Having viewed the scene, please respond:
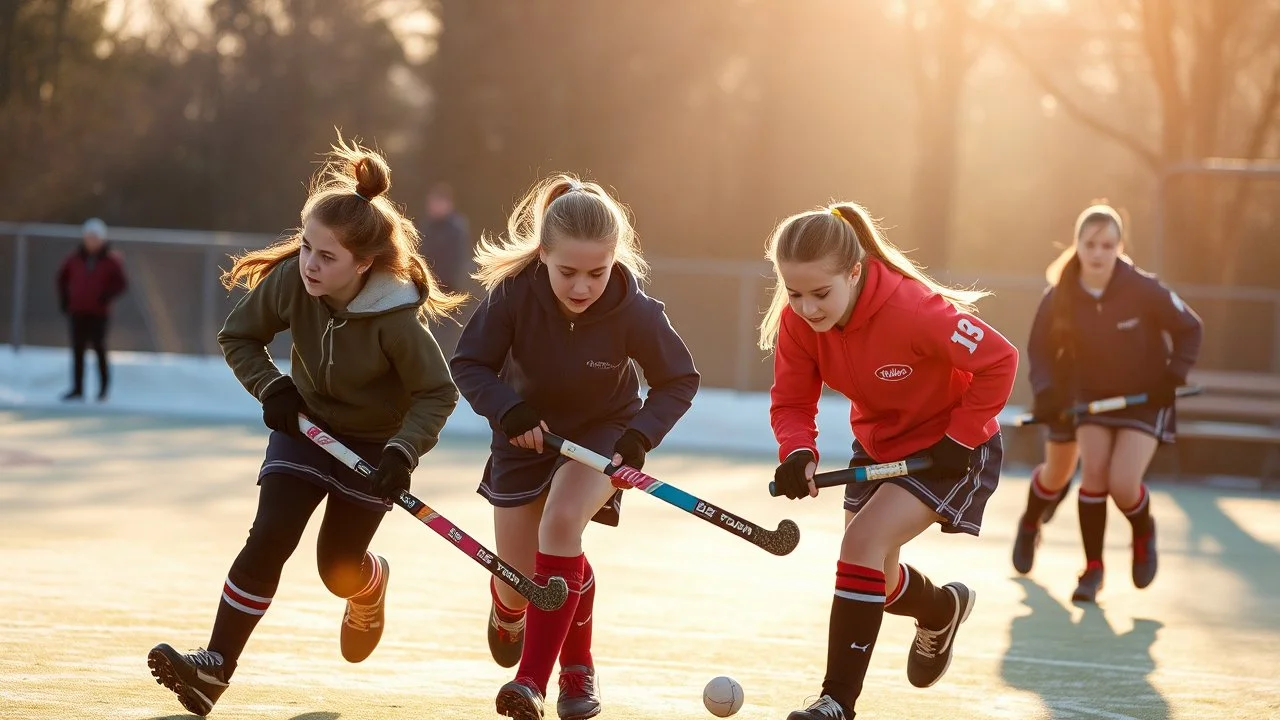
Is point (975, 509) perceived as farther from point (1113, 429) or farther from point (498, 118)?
point (498, 118)

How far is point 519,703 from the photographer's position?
407 centimetres

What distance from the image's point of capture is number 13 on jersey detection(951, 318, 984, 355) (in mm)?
4336

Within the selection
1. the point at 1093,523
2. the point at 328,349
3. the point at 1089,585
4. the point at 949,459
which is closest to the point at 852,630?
the point at 949,459

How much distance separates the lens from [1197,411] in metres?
13.6

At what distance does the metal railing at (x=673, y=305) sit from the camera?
14.3 m

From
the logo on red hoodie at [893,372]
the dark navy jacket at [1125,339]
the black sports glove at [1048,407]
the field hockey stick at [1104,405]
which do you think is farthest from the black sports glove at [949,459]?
the dark navy jacket at [1125,339]

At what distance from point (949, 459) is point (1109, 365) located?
3242 millimetres

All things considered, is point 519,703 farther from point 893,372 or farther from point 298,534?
point 893,372

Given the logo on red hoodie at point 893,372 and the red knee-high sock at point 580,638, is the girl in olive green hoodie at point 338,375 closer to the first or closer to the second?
the red knee-high sock at point 580,638

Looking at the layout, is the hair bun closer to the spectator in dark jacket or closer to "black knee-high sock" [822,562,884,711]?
"black knee-high sock" [822,562,884,711]

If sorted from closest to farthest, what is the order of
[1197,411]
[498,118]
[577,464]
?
[577,464] < [1197,411] < [498,118]

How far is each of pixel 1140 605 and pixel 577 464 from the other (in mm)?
3500

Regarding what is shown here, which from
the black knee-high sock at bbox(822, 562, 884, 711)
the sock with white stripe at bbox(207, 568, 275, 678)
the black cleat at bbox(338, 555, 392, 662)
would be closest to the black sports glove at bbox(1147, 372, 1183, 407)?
the black knee-high sock at bbox(822, 562, 884, 711)

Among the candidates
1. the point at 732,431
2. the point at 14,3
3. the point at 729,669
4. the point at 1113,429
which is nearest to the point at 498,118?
the point at 14,3
